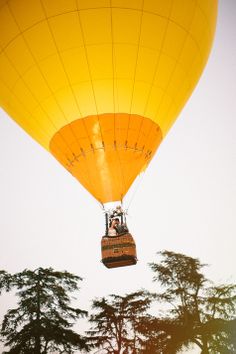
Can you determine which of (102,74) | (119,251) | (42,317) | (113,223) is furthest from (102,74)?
(42,317)

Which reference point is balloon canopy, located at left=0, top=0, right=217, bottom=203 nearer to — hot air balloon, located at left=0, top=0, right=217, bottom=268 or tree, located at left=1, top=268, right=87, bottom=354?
hot air balloon, located at left=0, top=0, right=217, bottom=268

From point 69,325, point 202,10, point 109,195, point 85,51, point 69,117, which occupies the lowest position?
point 69,325

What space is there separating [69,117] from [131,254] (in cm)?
257

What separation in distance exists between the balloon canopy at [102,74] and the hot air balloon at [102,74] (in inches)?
0.6

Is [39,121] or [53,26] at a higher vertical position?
[53,26]

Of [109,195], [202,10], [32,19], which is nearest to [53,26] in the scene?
[32,19]

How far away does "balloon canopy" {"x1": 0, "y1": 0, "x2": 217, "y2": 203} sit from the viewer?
5.01 meters

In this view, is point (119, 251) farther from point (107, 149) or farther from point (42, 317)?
point (42, 317)

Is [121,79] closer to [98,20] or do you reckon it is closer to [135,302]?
[98,20]

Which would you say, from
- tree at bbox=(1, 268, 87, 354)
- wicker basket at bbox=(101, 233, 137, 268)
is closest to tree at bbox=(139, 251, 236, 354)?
tree at bbox=(1, 268, 87, 354)

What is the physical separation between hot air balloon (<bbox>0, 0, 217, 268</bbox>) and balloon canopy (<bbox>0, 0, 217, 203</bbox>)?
0.6 inches

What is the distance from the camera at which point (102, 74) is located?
17.8 feet

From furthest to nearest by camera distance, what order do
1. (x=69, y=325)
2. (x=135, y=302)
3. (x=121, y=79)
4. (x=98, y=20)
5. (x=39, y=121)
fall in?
(x=135, y=302), (x=69, y=325), (x=39, y=121), (x=121, y=79), (x=98, y=20)

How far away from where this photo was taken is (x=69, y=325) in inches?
740
